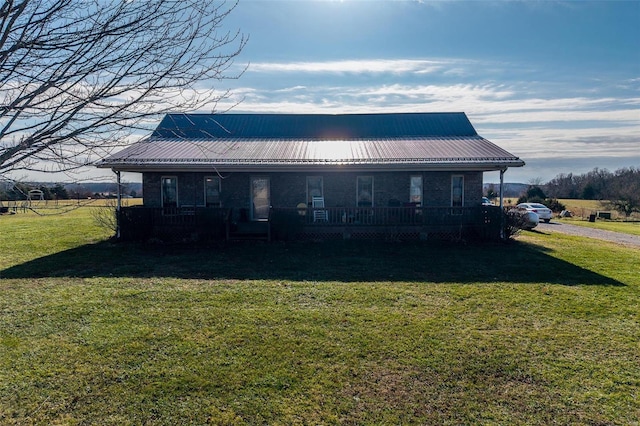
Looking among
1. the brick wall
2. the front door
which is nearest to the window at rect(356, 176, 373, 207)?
the brick wall

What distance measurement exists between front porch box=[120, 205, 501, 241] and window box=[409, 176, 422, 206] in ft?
4.59

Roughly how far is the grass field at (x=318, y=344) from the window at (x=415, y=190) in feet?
18.1

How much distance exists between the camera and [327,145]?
16.8 metres

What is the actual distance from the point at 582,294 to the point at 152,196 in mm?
14087

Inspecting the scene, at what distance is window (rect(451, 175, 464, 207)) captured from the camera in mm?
15336

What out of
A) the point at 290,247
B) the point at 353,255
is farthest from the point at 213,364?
the point at 290,247

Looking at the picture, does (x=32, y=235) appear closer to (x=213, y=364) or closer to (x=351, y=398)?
(x=213, y=364)

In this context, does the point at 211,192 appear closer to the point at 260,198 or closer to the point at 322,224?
the point at 260,198

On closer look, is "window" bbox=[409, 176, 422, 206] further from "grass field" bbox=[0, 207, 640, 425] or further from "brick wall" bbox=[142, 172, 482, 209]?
"grass field" bbox=[0, 207, 640, 425]

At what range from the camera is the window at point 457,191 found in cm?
1534

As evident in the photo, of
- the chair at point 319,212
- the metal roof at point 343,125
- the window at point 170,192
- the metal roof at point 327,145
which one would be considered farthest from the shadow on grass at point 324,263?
the metal roof at point 343,125

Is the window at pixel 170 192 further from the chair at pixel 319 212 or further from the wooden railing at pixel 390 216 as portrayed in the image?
the chair at pixel 319 212

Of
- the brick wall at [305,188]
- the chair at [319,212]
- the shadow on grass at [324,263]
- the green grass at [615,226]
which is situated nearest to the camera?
the shadow on grass at [324,263]

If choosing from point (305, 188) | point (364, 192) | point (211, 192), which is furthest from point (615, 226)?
point (211, 192)
